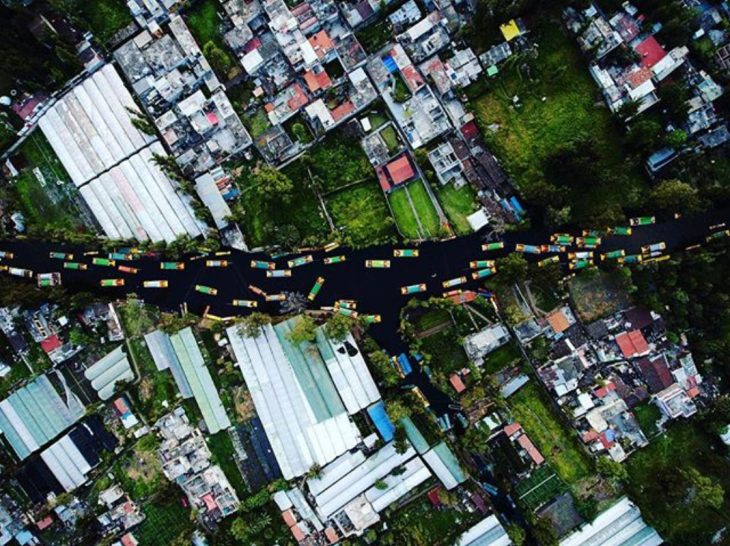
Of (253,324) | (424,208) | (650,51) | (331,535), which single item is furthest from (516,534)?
(650,51)

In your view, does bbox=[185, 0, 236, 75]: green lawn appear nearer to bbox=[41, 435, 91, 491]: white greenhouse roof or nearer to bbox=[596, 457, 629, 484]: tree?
bbox=[41, 435, 91, 491]: white greenhouse roof

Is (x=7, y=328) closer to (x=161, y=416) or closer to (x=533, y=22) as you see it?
(x=161, y=416)

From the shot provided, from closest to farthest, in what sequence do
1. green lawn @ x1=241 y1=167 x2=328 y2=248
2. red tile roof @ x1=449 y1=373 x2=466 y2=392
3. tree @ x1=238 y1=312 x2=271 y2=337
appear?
1. tree @ x1=238 y1=312 x2=271 y2=337
2. red tile roof @ x1=449 y1=373 x2=466 y2=392
3. green lawn @ x1=241 y1=167 x2=328 y2=248

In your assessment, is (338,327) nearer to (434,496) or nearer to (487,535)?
(434,496)

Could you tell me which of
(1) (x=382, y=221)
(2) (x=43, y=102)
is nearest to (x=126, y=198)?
(2) (x=43, y=102)

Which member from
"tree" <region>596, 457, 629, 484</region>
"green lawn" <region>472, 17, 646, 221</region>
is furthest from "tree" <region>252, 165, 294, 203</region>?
"tree" <region>596, 457, 629, 484</region>

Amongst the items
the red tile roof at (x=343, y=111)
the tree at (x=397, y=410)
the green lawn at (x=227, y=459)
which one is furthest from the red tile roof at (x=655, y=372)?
the green lawn at (x=227, y=459)
